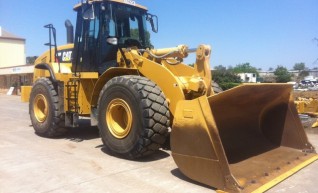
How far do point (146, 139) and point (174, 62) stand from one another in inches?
82.4

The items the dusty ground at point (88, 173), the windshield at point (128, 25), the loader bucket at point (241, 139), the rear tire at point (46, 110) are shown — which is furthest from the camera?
the rear tire at point (46, 110)

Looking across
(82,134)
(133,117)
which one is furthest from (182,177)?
(82,134)

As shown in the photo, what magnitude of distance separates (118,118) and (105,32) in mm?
1760

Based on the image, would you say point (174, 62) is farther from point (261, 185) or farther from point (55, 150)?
point (261, 185)

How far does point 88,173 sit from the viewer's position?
4500 mm

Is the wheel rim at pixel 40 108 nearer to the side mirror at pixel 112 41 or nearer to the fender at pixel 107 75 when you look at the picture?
the fender at pixel 107 75

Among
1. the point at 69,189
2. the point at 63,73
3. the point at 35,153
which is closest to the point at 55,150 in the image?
the point at 35,153

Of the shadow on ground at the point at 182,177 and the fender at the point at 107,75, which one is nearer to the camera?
the shadow on ground at the point at 182,177

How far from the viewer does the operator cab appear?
6234 mm

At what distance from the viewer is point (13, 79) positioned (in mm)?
32562

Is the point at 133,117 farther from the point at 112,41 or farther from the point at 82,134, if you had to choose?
the point at 82,134

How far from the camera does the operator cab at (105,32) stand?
623cm

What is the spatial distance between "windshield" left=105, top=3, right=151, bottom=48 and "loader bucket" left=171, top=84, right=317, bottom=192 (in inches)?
101

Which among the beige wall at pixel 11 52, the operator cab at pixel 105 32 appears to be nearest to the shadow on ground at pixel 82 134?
the operator cab at pixel 105 32
